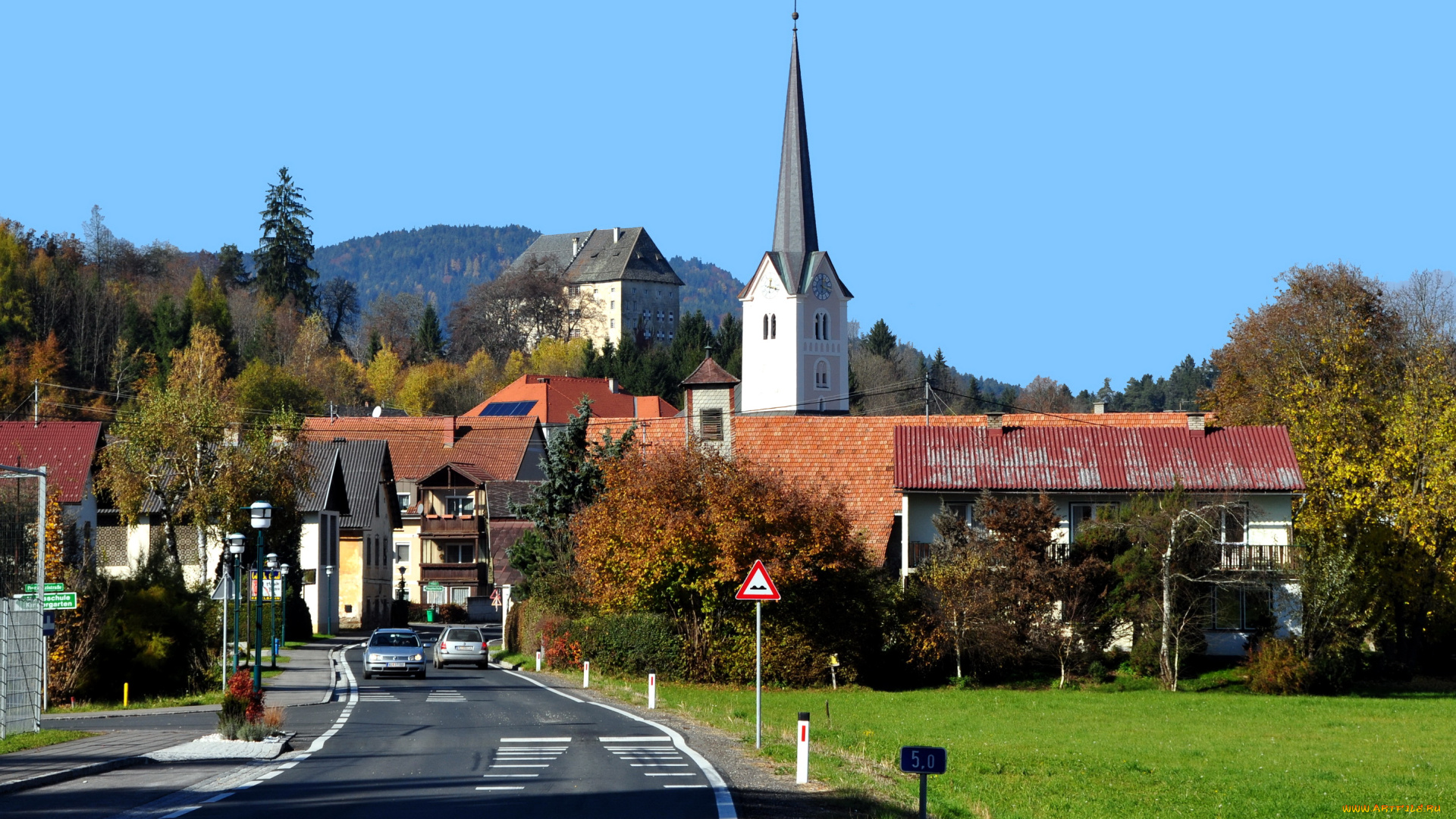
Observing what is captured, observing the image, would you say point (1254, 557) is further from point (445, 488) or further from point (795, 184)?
point (795, 184)

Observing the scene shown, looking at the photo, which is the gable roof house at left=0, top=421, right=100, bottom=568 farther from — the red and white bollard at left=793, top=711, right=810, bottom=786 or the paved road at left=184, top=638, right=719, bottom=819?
the red and white bollard at left=793, top=711, right=810, bottom=786

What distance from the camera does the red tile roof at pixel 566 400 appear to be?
124750mm

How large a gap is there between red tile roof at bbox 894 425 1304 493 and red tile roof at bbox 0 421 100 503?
29.9 metres

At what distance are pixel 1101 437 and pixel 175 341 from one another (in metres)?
83.6

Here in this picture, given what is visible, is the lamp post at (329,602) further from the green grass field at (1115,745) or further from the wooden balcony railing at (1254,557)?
the wooden balcony railing at (1254,557)

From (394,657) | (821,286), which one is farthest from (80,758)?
(821,286)

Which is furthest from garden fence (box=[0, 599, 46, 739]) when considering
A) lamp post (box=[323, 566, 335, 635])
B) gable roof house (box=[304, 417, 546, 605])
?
gable roof house (box=[304, 417, 546, 605])

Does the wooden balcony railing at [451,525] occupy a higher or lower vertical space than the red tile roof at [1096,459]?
lower

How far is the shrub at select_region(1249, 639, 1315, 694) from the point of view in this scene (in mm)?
40688

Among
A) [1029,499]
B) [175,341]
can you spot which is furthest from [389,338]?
[1029,499]

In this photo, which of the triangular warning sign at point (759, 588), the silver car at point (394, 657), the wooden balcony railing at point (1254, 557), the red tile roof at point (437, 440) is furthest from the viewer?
the red tile roof at point (437, 440)

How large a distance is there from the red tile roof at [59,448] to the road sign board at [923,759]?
49.0 meters

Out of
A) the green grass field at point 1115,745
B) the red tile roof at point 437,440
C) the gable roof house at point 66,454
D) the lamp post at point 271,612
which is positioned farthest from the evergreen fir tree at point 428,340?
the green grass field at point 1115,745

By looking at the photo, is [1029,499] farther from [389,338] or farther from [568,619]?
[389,338]
